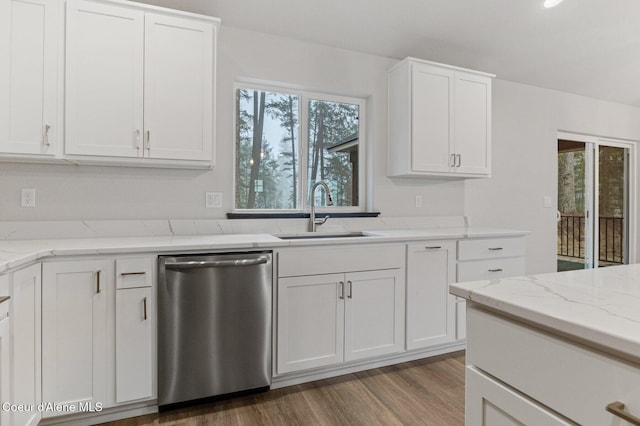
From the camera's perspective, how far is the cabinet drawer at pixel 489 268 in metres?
2.73

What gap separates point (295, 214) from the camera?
112 inches

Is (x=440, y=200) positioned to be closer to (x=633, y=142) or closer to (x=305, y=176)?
(x=305, y=176)

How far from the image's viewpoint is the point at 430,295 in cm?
261

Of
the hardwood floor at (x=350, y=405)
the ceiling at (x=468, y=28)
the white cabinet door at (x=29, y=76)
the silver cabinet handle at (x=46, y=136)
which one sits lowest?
the hardwood floor at (x=350, y=405)

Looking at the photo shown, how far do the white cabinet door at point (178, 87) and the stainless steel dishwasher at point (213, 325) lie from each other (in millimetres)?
738

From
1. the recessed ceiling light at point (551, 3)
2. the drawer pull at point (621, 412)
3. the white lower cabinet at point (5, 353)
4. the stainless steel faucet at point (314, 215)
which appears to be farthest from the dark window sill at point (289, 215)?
the drawer pull at point (621, 412)

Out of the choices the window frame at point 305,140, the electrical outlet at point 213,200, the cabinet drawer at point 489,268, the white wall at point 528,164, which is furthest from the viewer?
the white wall at point 528,164

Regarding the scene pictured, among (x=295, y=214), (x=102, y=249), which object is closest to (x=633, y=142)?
(x=295, y=214)

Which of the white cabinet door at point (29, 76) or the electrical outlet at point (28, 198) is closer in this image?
the white cabinet door at point (29, 76)

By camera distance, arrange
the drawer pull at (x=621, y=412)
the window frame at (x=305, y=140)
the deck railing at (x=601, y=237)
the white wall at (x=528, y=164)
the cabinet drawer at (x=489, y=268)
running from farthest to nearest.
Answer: the deck railing at (x=601, y=237) < the white wall at (x=528, y=164) < the window frame at (x=305, y=140) < the cabinet drawer at (x=489, y=268) < the drawer pull at (x=621, y=412)

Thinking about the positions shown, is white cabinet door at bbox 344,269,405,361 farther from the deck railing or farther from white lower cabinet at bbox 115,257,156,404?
the deck railing

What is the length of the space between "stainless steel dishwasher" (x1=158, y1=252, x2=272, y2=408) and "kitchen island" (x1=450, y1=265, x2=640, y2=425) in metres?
1.33

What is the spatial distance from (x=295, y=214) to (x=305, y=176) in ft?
1.23

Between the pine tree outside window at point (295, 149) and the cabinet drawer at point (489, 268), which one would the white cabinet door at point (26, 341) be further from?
the cabinet drawer at point (489, 268)
